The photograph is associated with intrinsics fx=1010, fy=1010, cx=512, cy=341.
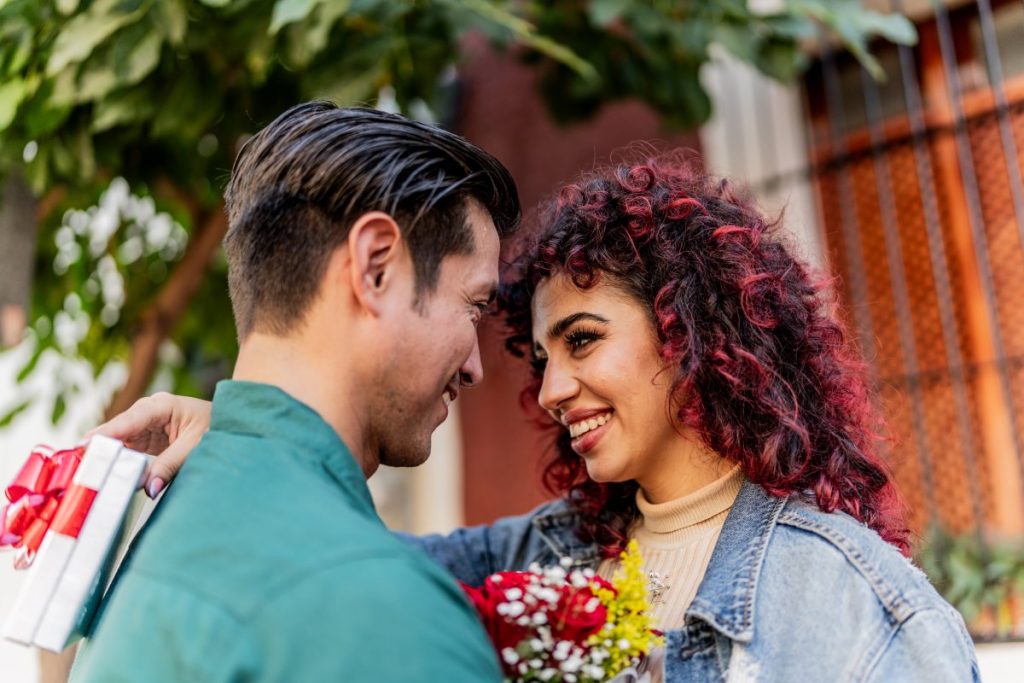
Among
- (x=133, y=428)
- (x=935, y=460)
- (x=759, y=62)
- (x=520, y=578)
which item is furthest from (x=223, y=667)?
(x=935, y=460)

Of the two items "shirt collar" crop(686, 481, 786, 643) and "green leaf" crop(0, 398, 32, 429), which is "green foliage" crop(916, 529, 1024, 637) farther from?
→ "green leaf" crop(0, 398, 32, 429)

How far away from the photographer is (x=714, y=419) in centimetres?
204

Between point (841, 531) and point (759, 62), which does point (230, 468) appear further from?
point (759, 62)

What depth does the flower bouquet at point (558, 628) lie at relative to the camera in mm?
1440

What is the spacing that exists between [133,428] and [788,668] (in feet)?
3.94

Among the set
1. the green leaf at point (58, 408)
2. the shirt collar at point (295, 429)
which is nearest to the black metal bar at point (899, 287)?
the shirt collar at point (295, 429)

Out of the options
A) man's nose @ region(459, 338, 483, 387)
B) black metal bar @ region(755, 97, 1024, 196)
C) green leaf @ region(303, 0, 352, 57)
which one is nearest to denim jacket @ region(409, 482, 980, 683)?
man's nose @ region(459, 338, 483, 387)

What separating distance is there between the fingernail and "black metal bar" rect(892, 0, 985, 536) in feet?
9.28

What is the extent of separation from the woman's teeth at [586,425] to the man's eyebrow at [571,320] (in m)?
0.19

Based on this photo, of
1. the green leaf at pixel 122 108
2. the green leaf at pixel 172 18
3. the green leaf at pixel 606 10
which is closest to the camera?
the green leaf at pixel 172 18

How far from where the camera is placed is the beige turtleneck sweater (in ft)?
6.59

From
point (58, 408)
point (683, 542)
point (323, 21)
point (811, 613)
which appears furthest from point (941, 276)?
point (58, 408)

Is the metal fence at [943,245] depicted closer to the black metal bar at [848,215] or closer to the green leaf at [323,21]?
the black metal bar at [848,215]

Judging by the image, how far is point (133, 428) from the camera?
1765 millimetres
